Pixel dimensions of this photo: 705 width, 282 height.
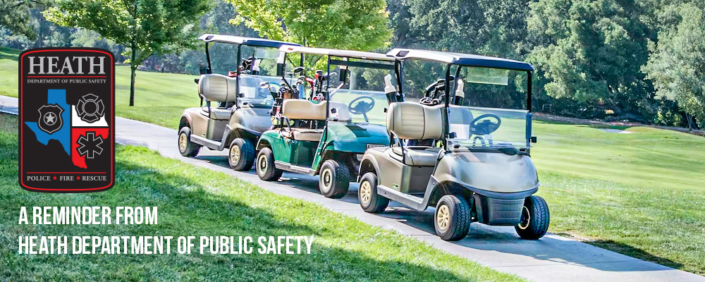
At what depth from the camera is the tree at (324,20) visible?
26.8 metres

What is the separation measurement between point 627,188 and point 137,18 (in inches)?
756

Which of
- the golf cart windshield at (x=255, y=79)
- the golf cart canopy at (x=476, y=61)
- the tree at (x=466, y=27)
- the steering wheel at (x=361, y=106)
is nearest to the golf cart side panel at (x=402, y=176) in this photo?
the golf cart canopy at (x=476, y=61)

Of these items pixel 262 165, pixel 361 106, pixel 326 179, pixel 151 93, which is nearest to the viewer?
pixel 326 179

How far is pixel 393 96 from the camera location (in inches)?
453

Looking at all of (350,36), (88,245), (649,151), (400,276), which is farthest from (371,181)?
(649,151)

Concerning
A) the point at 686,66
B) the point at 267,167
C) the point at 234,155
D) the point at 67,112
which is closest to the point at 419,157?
the point at 267,167

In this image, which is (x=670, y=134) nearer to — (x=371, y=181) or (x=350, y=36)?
(x=350, y=36)

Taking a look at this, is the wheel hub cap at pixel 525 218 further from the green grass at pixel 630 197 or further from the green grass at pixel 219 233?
the green grass at pixel 219 233

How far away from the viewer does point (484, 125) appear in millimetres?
10094

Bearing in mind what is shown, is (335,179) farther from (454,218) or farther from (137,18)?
(137,18)

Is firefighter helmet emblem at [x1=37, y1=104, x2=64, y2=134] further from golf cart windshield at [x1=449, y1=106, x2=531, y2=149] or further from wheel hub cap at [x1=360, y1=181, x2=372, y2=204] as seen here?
wheel hub cap at [x1=360, y1=181, x2=372, y2=204]

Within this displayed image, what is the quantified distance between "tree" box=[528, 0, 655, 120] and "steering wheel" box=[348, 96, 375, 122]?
4366 centimetres

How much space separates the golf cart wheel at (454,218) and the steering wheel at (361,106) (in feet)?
11.7

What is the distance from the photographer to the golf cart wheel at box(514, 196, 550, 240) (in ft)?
32.6
